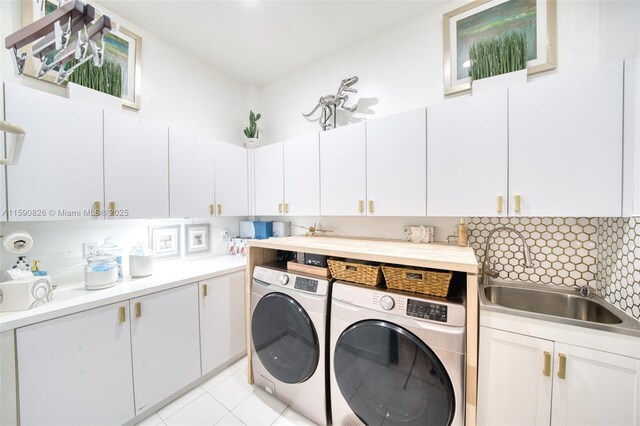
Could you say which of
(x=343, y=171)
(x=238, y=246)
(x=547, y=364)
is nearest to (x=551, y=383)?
(x=547, y=364)

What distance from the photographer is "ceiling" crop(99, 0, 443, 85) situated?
1.88 m

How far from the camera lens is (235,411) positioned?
5.53ft

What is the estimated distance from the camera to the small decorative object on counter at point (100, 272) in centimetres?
158

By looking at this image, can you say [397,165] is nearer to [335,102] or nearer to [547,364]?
[335,102]

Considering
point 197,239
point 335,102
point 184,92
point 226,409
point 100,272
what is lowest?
point 226,409

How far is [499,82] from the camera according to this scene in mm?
1578

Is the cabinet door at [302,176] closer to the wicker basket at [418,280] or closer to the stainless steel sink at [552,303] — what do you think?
the wicker basket at [418,280]

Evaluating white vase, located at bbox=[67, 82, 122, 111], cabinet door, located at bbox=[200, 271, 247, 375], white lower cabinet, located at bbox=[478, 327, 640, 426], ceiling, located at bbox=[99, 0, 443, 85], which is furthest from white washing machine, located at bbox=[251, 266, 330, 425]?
ceiling, located at bbox=[99, 0, 443, 85]

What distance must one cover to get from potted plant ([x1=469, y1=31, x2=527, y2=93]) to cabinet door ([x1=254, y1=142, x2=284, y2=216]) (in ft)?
5.79

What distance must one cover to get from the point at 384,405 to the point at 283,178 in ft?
6.47

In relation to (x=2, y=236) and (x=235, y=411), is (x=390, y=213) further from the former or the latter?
(x=2, y=236)

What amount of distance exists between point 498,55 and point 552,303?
68.1 inches

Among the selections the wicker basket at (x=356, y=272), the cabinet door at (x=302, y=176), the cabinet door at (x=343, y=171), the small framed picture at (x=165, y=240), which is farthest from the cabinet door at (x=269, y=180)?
the wicker basket at (x=356, y=272)

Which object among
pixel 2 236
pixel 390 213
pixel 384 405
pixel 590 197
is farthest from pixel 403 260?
pixel 2 236
